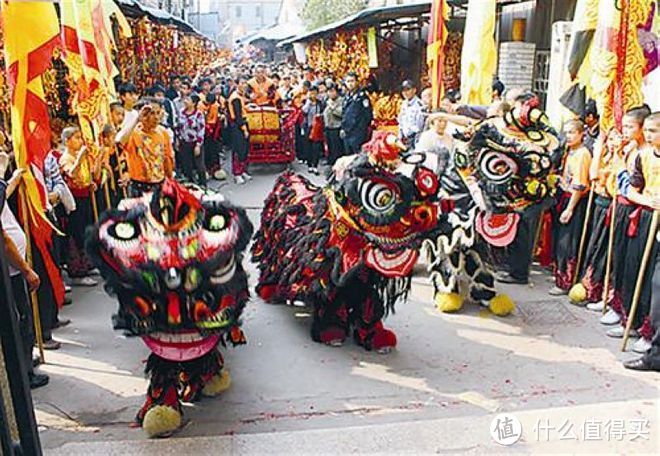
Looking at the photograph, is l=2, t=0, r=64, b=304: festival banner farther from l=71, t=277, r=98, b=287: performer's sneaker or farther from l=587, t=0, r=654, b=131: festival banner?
l=587, t=0, r=654, b=131: festival banner

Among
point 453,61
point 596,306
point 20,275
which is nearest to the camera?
point 20,275

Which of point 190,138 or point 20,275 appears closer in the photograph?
point 20,275

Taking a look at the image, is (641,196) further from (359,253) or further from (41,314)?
(41,314)

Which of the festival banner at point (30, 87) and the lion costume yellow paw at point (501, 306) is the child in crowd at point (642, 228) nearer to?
the lion costume yellow paw at point (501, 306)


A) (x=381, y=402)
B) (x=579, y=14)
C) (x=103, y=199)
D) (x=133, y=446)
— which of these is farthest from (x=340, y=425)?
(x=579, y=14)

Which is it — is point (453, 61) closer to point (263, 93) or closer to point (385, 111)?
point (385, 111)

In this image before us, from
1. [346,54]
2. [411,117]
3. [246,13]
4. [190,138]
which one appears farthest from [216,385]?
[246,13]

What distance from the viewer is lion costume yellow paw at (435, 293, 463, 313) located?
17.4 feet

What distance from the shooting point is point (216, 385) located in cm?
389

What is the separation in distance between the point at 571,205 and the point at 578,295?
0.73m

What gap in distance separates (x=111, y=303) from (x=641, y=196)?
4020 millimetres

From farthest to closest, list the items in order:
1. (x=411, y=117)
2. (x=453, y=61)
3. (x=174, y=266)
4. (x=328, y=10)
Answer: (x=328, y=10)
(x=453, y=61)
(x=411, y=117)
(x=174, y=266)

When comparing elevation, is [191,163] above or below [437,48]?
below

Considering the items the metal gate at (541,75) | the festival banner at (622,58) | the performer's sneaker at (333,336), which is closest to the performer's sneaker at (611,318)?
the festival banner at (622,58)
